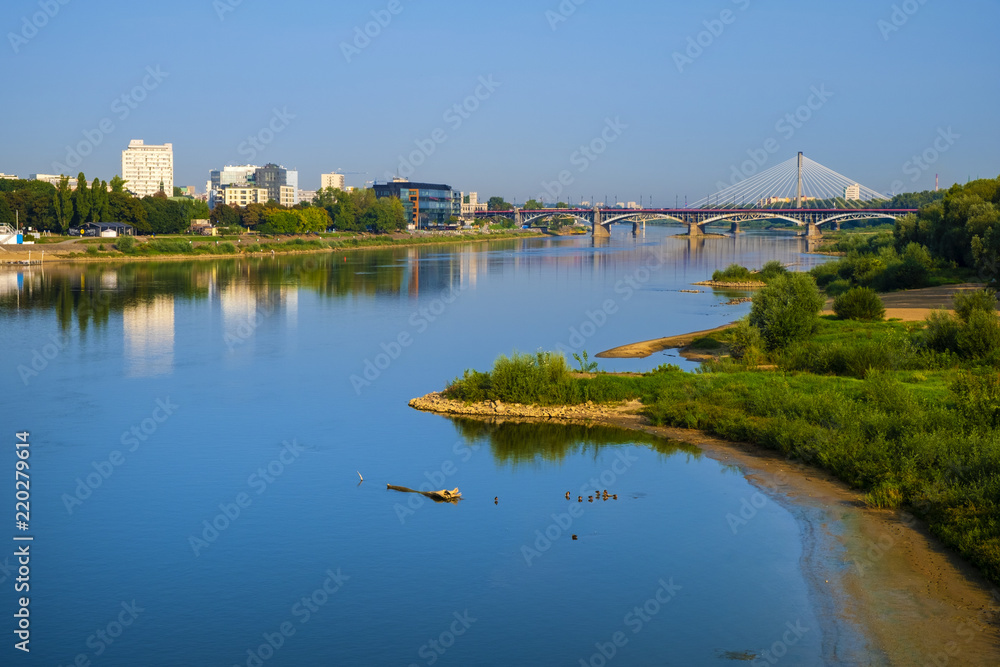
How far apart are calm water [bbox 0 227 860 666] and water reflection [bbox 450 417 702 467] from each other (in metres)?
0.05

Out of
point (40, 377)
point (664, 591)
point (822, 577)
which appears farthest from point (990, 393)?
point (40, 377)

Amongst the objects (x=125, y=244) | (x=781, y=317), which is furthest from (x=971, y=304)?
(x=125, y=244)

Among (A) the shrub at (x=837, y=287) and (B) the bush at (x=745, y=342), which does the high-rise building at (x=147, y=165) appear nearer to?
(A) the shrub at (x=837, y=287)

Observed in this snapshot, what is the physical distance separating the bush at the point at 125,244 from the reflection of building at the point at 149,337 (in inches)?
1033

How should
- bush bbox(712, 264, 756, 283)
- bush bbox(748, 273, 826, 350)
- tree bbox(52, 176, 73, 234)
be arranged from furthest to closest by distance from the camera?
1. tree bbox(52, 176, 73, 234)
2. bush bbox(712, 264, 756, 283)
3. bush bbox(748, 273, 826, 350)

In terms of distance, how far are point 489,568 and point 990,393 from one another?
332 inches

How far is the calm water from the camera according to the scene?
9203 mm

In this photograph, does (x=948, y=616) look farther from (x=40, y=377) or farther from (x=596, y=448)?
(x=40, y=377)

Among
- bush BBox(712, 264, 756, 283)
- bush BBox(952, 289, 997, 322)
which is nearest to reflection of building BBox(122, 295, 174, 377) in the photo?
bush BBox(952, 289, 997, 322)

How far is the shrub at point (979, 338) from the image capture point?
18.9 metres

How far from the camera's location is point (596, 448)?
1561 cm

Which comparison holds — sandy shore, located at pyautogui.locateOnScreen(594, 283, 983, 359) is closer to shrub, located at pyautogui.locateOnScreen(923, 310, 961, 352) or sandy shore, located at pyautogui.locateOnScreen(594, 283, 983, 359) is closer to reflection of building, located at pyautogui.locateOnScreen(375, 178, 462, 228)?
shrub, located at pyautogui.locateOnScreen(923, 310, 961, 352)

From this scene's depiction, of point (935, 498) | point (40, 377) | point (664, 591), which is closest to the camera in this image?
point (664, 591)

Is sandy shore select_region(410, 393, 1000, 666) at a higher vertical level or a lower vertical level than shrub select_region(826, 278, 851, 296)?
lower
